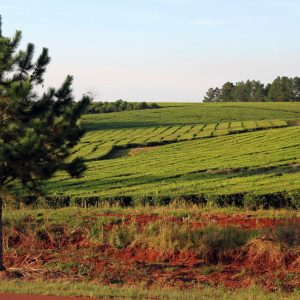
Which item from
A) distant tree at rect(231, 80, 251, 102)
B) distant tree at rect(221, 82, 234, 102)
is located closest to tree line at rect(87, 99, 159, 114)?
distant tree at rect(231, 80, 251, 102)

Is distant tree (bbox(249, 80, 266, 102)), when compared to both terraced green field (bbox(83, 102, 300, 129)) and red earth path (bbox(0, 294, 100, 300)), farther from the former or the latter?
red earth path (bbox(0, 294, 100, 300))

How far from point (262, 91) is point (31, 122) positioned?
15019cm

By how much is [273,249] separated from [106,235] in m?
5.39

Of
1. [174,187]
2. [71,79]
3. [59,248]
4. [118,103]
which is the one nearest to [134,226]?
[59,248]

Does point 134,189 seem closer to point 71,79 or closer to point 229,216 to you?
point 229,216

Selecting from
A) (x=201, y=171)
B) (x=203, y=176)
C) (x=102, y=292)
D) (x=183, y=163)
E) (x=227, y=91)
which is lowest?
(x=102, y=292)

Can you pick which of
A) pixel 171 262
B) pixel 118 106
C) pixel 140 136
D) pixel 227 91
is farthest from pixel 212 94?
pixel 171 262

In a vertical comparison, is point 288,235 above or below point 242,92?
below

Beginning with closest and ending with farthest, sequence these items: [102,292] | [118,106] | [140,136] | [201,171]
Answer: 1. [102,292]
2. [201,171]
3. [140,136]
4. [118,106]

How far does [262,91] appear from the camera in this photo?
158375 mm

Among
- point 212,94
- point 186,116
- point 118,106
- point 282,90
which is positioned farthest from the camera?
point 212,94

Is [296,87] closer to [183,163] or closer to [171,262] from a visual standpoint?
[183,163]

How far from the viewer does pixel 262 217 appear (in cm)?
1808

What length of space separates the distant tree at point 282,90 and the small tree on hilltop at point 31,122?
136 metres
